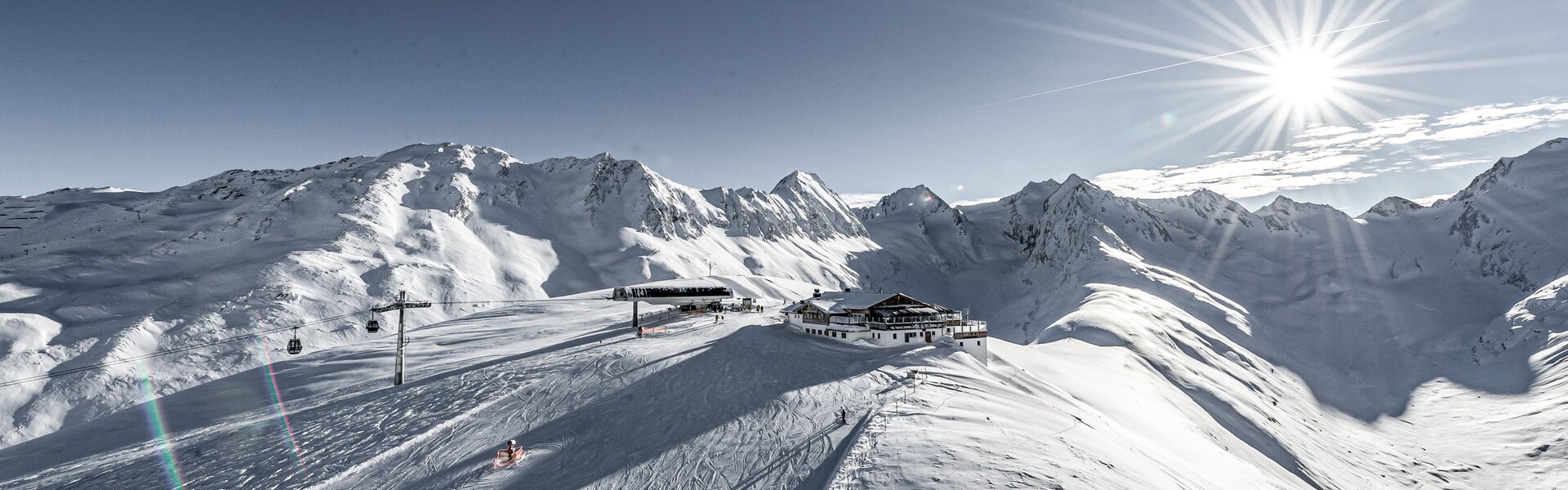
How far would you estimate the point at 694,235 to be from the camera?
189 meters

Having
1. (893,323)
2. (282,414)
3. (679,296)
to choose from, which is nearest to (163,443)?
(282,414)

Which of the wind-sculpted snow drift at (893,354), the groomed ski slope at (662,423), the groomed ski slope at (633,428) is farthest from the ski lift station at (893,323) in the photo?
the wind-sculpted snow drift at (893,354)

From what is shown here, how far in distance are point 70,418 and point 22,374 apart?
13175 mm

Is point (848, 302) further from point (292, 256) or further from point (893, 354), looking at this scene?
point (292, 256)

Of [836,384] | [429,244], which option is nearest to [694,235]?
[429,244]

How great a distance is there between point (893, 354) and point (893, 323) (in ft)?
14.8

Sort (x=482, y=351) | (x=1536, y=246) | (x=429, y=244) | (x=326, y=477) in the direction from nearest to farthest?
(x=326, y=477) → (x=482, y=351) → (x=429, y=244) → (x=1536, y=246)

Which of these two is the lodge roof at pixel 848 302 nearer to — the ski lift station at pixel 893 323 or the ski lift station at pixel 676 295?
the ski lift station at pixel 893 323

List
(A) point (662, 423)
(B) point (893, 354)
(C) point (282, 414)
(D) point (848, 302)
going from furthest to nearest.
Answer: (D) point (848, 302) < (B) point (893, 354) < (C) point (282, 414) < (A) point (662, 423)

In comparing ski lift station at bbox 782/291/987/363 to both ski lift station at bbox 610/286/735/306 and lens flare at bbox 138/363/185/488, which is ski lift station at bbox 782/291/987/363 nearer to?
ski lift station at bbox 610/286/735/306

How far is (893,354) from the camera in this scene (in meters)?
47.7

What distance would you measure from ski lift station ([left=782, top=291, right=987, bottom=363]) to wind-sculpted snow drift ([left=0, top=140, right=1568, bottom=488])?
2884mm

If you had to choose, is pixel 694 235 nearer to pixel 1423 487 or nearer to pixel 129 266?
pixel 129 266

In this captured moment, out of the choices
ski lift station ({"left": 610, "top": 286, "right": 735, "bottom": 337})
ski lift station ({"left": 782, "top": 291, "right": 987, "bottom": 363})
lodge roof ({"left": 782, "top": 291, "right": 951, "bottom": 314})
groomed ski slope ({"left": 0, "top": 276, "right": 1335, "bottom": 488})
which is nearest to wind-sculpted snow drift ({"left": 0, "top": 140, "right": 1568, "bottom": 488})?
groomed ski slope ({"left": 0, "top": 276, "right": 1335, "bottom": 488})
